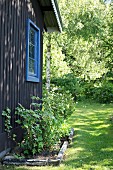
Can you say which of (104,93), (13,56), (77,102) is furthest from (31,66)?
(104,93)

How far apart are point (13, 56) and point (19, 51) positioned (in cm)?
44

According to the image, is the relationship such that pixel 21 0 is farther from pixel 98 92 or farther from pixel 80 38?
pixel 98 92

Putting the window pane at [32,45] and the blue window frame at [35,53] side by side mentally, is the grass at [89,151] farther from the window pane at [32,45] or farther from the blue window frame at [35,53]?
the window pane at [32,45]

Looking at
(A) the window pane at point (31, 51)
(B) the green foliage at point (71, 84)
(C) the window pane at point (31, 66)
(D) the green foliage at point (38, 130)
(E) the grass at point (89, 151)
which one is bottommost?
(E) the grass at point (89, 151)

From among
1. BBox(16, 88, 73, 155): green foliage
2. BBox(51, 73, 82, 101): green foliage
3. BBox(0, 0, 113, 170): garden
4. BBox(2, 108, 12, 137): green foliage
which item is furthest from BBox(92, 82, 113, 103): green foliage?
BBox(2, 108, 12, 137): green foliage

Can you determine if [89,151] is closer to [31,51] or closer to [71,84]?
[31,51]

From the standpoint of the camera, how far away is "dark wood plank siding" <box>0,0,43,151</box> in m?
5.64

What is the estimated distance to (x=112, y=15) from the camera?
19.5m

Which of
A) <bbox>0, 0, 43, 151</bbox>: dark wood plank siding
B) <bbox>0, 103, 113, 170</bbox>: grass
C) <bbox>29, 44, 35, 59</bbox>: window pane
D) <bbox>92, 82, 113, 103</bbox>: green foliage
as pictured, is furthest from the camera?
<bbox>92, 82, 113, 103</bbox>: green foliage

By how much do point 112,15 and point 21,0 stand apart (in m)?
13.8

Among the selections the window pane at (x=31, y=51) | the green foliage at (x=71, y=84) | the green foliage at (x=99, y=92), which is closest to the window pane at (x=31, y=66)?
the window pane at (x=31, y=51)

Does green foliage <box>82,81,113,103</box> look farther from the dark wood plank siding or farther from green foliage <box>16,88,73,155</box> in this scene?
green foliage <box>16,88,73,155</box>

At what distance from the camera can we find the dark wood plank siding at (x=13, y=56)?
5645mm

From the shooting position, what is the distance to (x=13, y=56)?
20.4ft
